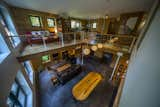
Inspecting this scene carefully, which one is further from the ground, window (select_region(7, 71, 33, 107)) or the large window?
the large window

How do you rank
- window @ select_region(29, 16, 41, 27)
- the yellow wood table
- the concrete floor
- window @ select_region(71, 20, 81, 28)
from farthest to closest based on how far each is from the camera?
window @ select_region(71, 20, 81, 28)
window @ select_region(29, 16, 41, 27)
the concrete floor
the yellow wood table

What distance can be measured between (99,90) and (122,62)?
2.92 meters

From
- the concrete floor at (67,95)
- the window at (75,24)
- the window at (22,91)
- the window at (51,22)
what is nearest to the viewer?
the window at (22,91)

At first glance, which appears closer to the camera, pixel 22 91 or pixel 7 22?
pixel 22 91

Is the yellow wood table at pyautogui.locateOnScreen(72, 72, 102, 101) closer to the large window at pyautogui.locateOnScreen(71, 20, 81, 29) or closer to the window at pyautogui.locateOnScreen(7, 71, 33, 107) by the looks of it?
the window at pyautogui.locateOnScreen(7, 71, 33, 107)

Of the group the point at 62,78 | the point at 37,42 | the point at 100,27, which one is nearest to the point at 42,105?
the point at 62,78

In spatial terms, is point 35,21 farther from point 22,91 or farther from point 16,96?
point 16,96

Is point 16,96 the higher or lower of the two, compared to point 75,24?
lower

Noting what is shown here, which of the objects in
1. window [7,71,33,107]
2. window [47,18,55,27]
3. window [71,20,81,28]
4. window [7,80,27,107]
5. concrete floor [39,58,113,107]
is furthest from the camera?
window [71,20,81,28]

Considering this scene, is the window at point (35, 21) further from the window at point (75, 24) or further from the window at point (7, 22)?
the window at point (75, 24)

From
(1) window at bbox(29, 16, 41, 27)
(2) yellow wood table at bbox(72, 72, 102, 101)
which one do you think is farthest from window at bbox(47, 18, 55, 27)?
(2) yellow wood table at bbox(72, 72, 102, 101)

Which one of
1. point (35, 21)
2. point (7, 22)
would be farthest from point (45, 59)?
point (7, 22)

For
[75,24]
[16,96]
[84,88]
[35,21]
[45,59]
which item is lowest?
[84,88]

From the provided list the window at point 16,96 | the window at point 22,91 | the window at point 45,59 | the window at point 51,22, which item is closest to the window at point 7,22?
the window at point 22,91
